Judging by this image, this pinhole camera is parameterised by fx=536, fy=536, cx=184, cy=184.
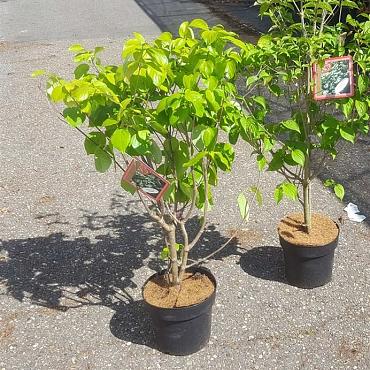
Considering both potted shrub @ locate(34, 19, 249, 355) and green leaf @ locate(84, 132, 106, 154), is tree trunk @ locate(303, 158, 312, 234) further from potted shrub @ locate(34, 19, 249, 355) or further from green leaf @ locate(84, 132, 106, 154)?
green leaf @ locate(84, 132, 106, 154)

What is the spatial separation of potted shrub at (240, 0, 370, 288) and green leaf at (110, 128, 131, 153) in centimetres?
55

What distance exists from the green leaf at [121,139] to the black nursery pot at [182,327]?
879 millimetres

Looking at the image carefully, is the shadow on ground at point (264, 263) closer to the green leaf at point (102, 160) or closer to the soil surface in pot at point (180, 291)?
the soil surface in pot at point (180, 291)

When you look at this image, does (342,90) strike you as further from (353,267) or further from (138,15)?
(138,15)

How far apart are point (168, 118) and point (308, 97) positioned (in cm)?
90

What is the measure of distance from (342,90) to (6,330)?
216cm

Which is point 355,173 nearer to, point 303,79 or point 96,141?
point 303,79

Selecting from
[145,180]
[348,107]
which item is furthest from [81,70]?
[348,107]

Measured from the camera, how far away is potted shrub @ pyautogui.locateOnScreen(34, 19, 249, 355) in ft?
6.73

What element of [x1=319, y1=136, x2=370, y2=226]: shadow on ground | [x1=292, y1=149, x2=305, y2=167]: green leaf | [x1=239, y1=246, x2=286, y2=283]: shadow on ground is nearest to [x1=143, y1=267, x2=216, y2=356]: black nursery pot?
[x1=239, y1=246, x2=286, y2=283]: shadow on ground

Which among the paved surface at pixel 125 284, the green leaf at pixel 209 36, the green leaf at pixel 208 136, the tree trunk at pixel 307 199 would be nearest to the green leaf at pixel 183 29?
the green leaf at pixel 209 36

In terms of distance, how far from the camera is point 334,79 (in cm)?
254

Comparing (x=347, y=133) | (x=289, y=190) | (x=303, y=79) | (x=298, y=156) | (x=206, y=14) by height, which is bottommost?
(x=206, y=14)

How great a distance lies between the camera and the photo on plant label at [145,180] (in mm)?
2232
